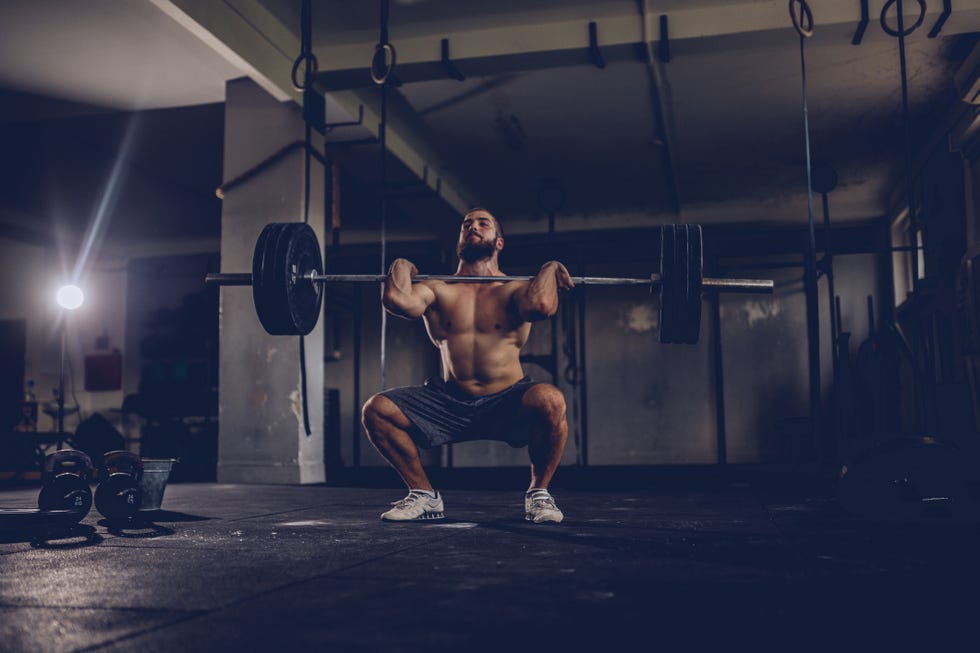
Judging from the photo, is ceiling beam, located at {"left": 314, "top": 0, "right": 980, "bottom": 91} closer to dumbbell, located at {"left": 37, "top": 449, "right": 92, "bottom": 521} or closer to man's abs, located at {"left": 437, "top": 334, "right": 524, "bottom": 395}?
man's abs, located at {"left": 437, "top": 334, "right": 524, "bottom": 395}

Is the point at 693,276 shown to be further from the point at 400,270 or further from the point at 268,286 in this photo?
the point at 268,286

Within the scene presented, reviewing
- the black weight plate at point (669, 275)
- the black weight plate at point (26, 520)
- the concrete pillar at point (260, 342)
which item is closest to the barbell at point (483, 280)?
the black weight plate at point (669, 275)

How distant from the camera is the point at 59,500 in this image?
2701 mm

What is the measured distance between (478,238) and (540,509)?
1.00m

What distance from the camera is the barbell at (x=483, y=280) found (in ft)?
9.50

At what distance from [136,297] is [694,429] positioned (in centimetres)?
692

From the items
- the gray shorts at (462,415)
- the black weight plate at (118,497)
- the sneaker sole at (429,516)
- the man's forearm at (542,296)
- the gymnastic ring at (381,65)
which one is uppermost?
the gymnastic ring at (381,65)

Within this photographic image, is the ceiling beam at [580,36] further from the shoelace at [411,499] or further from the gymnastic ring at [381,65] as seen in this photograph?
the shoelace at [411,499]

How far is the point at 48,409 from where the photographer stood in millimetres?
9570

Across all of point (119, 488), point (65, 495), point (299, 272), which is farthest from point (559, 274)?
point (65, 495)

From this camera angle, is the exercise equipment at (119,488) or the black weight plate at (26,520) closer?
the black weight plate at (26,520)

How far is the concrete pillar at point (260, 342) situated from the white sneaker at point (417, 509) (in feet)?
7.25

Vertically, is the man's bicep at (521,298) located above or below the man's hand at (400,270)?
below

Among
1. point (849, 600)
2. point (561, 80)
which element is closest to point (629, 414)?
point (561, 80)
